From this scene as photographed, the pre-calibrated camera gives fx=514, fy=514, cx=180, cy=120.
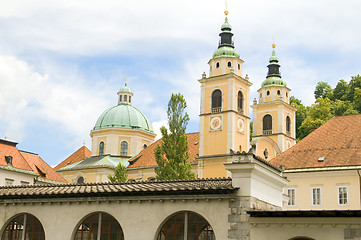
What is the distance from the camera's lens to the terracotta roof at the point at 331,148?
3684 centimetres

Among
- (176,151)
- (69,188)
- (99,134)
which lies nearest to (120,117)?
(99,134)

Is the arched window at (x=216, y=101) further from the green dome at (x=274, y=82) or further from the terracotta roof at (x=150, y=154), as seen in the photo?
the green dome at (x=274, y=82)

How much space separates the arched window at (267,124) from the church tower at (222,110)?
550 inches

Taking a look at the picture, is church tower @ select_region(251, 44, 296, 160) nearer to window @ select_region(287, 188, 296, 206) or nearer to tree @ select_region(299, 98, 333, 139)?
tree @ select_region(299, 98, 333, 139)

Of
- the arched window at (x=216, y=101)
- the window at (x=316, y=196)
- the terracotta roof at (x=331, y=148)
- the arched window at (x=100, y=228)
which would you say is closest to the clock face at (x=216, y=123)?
the arched window at (x=216, y=101)

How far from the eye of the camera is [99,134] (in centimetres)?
7712

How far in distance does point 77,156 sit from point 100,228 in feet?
207

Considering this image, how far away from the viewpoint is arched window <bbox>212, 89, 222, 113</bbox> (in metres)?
61.2

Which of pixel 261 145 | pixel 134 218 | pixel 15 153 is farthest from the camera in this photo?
pixel 261 145

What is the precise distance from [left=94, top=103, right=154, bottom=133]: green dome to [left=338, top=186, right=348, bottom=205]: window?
4460 centimetres

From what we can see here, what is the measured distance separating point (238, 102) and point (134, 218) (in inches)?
1708

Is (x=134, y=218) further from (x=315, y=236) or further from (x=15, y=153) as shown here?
(x=15, y=153)

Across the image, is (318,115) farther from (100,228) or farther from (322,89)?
(100,228)

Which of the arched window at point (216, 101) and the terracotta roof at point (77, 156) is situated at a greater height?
the arched window at point (216, 101)
